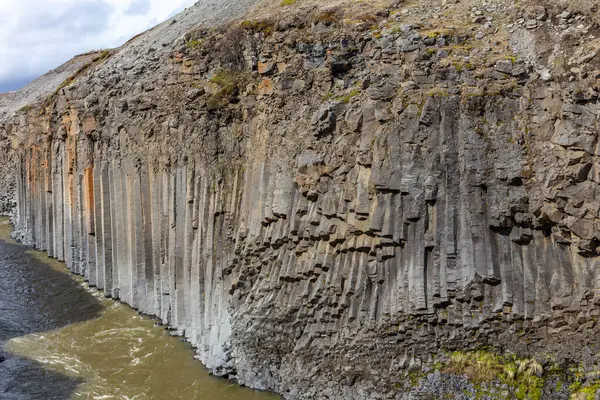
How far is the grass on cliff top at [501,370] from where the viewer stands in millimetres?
10656

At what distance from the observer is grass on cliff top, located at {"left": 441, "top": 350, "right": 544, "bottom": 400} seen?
35.0 feet

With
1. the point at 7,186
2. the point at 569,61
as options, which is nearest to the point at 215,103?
the point at 569,61

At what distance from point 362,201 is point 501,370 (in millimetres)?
4781

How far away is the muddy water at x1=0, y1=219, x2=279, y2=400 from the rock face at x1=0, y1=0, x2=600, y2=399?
687mm

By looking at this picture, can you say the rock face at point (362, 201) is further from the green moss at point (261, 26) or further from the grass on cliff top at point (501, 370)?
the grass on cliff top at point (501, 370)

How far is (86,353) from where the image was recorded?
16219mm

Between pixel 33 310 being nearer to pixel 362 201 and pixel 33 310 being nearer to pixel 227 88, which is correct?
pixel 227 88

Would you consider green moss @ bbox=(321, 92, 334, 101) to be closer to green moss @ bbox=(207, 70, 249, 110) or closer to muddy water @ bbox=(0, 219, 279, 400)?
green moss @ bbox=(207, 70, 249, 110)

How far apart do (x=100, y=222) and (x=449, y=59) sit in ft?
48.7

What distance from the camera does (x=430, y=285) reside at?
1169 centimetres

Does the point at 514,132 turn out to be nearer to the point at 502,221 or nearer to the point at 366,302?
the point at 502,221

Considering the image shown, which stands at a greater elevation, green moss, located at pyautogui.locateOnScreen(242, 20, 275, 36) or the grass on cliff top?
green moss, located at pyautogui.locateOnScreen(242, 20, 275, 36)

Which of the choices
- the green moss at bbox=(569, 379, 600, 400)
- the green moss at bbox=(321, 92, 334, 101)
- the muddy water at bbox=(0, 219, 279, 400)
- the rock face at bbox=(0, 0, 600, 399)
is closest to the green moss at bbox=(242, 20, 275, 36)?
the rock face at bbox=(0, 0, 600, 399)

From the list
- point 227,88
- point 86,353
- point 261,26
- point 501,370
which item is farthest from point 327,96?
point 86,353
